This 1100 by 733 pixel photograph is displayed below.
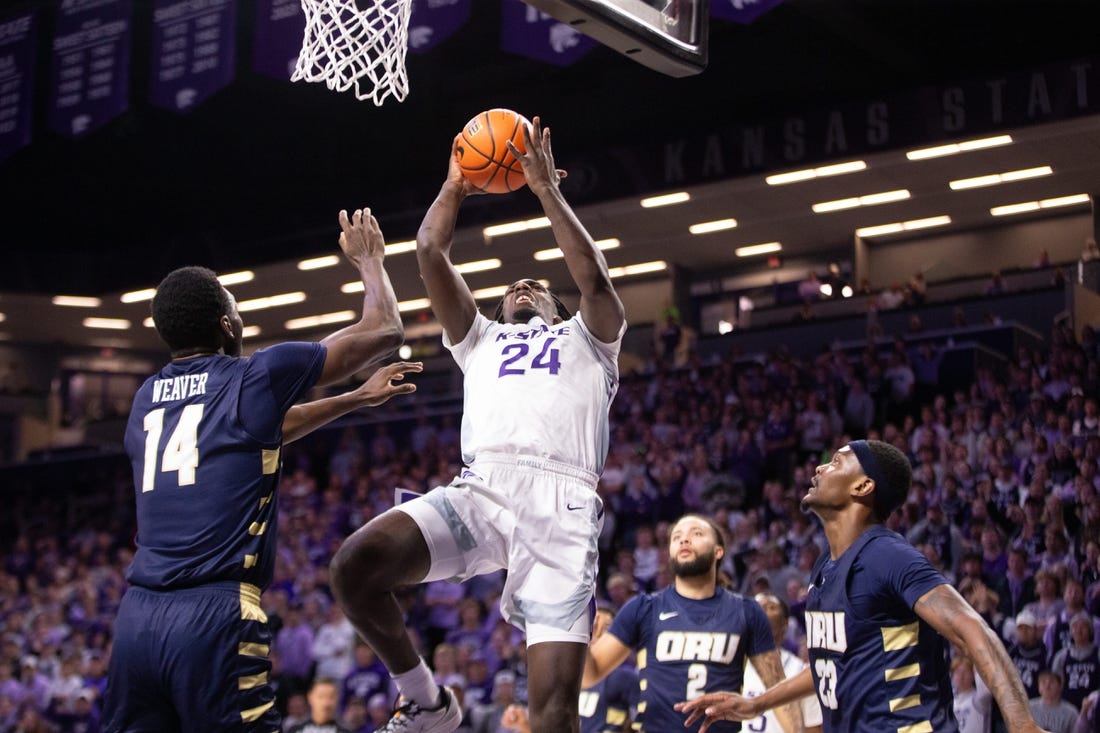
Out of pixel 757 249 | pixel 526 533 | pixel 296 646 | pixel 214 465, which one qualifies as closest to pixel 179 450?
pixel 214 465

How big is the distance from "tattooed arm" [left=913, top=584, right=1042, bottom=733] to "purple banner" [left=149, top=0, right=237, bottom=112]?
43.5ft

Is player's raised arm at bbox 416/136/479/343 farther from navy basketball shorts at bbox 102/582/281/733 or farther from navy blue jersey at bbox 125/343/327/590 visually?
navy basketball shorts at bbox 102/582/281/733

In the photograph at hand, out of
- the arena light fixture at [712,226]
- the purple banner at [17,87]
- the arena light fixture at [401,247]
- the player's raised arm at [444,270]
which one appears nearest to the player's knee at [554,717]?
the player's raised arm at [444,270]

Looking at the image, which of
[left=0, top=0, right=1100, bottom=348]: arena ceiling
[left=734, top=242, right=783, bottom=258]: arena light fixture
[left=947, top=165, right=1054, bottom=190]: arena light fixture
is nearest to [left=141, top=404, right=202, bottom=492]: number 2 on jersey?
[left=0, top=0, right=1100, bottom=348]: arena ceiling

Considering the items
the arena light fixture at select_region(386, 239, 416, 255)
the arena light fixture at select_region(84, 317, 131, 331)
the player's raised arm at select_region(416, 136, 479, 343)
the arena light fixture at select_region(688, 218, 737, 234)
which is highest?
the arena light fixture at select_region(688, 218, 737, 234)

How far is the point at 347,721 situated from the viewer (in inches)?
473

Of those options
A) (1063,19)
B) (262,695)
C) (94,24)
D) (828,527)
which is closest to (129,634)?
(262,695)

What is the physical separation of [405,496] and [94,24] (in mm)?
13882

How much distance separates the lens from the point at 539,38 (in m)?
14.9

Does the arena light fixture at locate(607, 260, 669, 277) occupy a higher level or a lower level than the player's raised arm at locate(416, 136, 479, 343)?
higher

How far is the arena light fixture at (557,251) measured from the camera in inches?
953

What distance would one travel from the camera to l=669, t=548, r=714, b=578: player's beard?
23.5 ft

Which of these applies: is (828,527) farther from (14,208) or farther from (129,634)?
(14,208)

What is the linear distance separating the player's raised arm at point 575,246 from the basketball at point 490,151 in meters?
0.11
